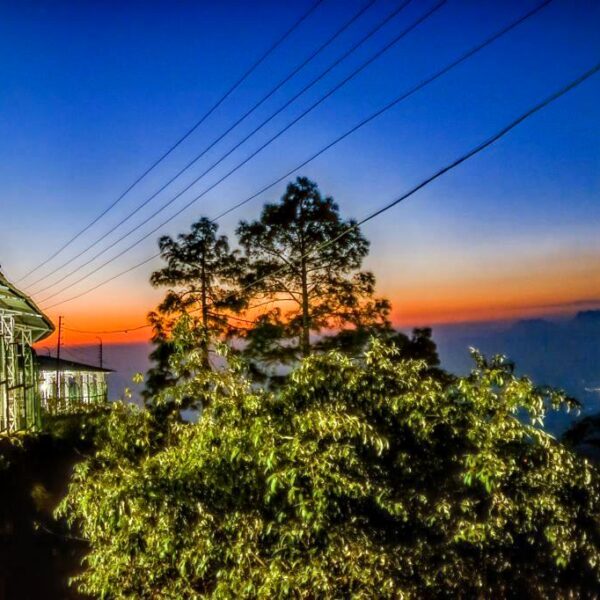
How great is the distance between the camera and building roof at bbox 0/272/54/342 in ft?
61.3

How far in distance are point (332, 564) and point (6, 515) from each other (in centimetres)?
1231

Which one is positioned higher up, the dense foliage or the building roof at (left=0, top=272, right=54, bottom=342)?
the building roof at (left=0, top=272, right=54, bottom=342)

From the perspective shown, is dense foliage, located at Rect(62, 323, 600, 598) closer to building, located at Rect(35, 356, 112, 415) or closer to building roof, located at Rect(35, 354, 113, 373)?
building, located at Rect(35, 356, 112, 415)

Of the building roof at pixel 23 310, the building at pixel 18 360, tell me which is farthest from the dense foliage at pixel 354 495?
the building roof at pixel 23 310

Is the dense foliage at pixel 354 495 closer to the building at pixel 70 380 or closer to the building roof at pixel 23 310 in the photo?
the building roof at pixel 23 310

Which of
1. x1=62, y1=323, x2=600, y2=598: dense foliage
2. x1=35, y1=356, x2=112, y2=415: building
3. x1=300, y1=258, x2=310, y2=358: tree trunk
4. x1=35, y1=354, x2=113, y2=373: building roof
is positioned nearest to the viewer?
x1=62, y1=323, x2=600, y2=598: dense foliage

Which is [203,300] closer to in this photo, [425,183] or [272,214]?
[272,214]

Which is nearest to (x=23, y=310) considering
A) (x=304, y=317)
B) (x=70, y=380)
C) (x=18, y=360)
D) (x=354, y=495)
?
(x=18, y=360)

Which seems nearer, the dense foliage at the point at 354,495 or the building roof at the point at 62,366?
the dense foliage at the point at 354,495

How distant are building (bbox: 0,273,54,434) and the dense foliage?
1383cm

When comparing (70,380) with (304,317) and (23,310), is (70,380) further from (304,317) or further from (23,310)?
(304,317)

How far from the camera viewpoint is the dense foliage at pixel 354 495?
5.64m

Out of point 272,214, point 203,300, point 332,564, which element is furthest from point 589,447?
point 332,564

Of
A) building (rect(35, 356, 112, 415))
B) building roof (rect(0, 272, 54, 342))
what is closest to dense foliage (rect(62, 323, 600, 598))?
building roof (rect(0, 272, 54, 342))
